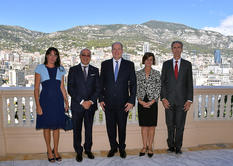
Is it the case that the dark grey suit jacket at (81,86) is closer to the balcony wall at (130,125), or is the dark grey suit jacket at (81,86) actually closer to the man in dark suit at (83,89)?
the man in dark suit at (83,89)

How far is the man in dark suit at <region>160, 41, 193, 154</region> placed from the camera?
266cm

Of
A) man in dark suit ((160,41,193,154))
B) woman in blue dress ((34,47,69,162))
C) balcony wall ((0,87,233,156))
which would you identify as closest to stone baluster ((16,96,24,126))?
A: balcony wall ((0,87,233,156))

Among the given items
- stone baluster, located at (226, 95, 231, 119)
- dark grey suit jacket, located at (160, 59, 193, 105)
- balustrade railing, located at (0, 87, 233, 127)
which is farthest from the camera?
stone baluster, located at (226, 95, 231, 119)

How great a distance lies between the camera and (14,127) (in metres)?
2.89

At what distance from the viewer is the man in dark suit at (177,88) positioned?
266 cm

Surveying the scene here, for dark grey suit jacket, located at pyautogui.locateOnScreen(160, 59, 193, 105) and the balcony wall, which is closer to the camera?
dark grey suit jacket, located at pyautogui.locateOnScreen(160, 59, 193, 105)

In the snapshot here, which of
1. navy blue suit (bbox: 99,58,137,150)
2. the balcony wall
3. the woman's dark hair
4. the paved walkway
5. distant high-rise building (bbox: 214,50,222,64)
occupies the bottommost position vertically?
the paved walkway

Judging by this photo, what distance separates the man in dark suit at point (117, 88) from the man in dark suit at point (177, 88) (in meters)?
0.52

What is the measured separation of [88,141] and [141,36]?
10110 mm

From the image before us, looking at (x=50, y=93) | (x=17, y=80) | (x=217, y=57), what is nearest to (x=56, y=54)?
(x=50, y=93)

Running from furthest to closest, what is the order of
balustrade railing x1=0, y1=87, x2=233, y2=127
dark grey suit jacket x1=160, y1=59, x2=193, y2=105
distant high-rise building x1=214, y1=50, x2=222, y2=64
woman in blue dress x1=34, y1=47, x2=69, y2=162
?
distant high-rise building x1=214, y1=50, x2=222, y2=64
balustrade railing x1=0, y1=87, x2=233, y2=127
dark grey suit jacket x1=160, y1=59, x2=193, y2=105
woman in blue dress x1=34, y1=47, x2=69, y2=162

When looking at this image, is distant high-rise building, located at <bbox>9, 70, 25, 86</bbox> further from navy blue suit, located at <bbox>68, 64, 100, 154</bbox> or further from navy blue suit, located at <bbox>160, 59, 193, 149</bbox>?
navy blue suit, located at <bbox>160, 59, 193, 149</bbox>

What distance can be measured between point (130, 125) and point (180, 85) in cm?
106

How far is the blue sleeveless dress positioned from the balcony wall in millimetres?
579
